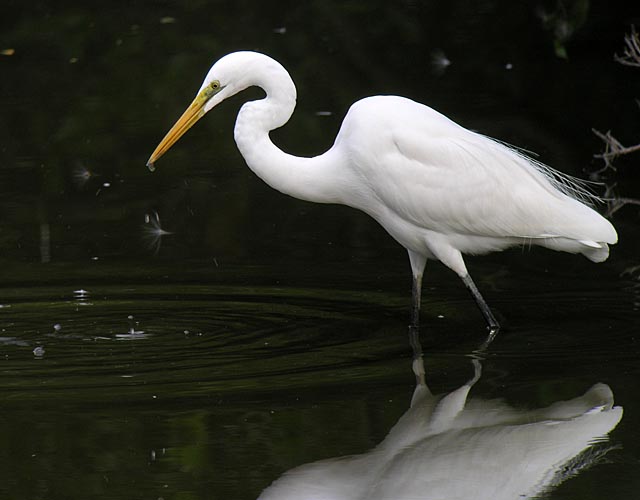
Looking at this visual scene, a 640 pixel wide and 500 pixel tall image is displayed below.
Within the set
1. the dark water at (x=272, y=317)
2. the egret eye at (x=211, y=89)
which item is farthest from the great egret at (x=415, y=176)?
the dark water at (x=272, y=317)

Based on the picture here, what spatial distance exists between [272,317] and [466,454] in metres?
1.72

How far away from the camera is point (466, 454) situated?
4250 millimetres

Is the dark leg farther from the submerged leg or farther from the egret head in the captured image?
the egret head

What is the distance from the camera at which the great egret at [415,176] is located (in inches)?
219

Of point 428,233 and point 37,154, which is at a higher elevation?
point 428,233

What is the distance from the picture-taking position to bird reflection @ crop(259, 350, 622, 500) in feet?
12.9

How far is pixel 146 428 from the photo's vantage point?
4.48 metres

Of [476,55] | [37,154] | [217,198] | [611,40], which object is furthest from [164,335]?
[611,40]

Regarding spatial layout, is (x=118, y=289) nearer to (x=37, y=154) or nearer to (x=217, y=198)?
(x=217, y=198)

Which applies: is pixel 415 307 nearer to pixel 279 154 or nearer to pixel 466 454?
pixel 279 154

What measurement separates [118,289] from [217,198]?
2092 mm

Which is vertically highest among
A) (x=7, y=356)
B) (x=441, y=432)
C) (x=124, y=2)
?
(x=441, y=432)

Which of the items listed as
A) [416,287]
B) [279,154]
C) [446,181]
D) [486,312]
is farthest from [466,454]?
[279,154]

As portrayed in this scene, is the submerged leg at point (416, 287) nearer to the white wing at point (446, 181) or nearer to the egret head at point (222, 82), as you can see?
the white wing at point (446, 181)
